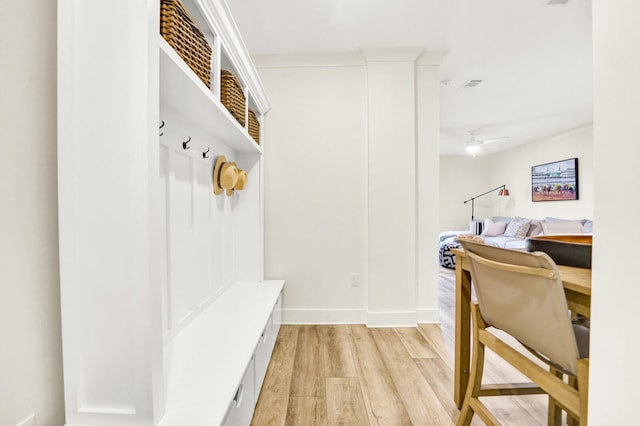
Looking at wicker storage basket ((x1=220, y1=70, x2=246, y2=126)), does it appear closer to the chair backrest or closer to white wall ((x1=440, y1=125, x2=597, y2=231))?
the chair backrest

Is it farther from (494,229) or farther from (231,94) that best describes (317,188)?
(494,229)

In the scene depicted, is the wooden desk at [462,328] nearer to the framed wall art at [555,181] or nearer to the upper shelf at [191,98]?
the upper shelf at [191,98]

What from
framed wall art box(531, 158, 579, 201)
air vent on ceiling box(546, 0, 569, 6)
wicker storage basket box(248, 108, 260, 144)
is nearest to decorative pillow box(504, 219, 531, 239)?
framed wall art box(531, 158, 579, 201)

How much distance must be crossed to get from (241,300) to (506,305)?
1.69 m

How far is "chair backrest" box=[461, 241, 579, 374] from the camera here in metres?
0.87

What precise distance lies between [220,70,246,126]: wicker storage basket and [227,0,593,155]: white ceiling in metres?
0.79

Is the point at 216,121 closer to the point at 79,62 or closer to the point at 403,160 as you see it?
the point at 79,62

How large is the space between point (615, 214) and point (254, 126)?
2293mm

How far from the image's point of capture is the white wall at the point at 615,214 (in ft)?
1.91

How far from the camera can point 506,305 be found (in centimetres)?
108

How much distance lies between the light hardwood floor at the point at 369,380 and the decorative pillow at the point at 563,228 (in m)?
3.63

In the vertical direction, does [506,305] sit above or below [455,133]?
below

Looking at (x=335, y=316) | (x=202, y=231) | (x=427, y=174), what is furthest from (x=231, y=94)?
(x=335, y=316)

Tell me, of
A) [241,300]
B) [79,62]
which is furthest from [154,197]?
[241,300]
